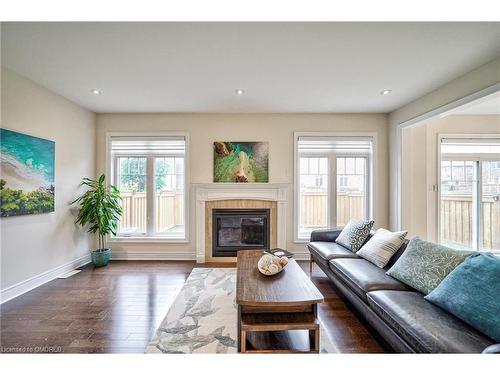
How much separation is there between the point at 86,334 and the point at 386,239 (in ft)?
9.91

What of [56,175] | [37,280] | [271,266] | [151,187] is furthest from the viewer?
[151,187]

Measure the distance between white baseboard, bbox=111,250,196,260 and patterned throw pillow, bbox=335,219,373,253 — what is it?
2.55 meters

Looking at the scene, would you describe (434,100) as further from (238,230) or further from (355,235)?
(238,230)

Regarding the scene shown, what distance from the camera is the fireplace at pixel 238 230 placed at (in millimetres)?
4105

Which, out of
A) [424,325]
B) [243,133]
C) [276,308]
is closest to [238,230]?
[243,133]

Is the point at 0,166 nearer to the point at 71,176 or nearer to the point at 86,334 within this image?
the point at 71,176

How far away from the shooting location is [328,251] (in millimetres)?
2975

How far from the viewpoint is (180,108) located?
385 centimetres

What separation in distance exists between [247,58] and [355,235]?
2.49m

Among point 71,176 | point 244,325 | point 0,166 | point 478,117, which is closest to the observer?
point 244,325

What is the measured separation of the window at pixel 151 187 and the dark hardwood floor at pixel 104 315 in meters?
1.03

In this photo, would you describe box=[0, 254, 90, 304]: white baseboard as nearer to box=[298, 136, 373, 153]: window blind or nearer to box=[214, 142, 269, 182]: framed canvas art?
box=[214, 142, 269, 182]: framed canvas art

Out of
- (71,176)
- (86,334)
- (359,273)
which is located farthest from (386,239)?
(71,176)

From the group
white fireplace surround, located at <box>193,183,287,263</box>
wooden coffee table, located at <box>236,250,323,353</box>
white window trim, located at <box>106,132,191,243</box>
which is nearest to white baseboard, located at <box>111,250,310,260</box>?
white window trim, located at <box>106,132,191,243</box>
